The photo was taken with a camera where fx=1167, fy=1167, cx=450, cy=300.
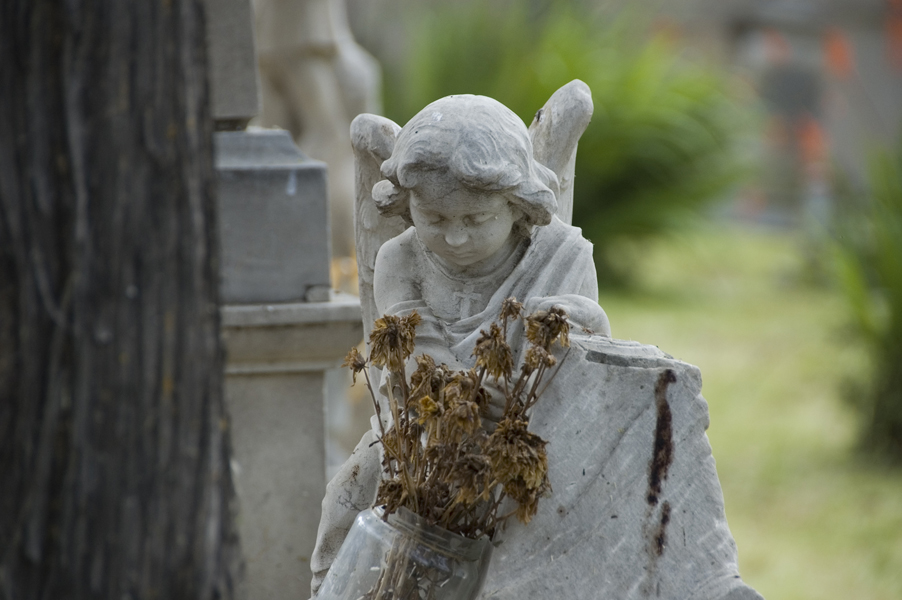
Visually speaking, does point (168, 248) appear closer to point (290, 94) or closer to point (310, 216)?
point (310, 216)

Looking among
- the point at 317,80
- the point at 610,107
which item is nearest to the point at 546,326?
the point at 317,80

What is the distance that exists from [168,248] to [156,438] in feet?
0.80

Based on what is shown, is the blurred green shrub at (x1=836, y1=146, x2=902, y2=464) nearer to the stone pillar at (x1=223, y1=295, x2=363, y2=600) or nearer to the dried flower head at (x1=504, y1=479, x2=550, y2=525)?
the stone pillar at (x1=223, y1=295, x2=363, y2=600)

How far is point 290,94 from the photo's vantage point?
6578mm

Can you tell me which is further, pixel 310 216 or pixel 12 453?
pixel 310 216

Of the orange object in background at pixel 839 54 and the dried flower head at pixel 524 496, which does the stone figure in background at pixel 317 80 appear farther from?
the orange object in background at pixel 839 54

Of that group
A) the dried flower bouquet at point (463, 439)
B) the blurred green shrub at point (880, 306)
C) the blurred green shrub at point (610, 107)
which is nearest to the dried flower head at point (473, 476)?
the dried flower bouquet at point (463, 439)

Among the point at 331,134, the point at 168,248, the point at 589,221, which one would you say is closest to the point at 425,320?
Answer: the point at 168,248

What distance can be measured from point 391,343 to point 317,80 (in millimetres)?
4826

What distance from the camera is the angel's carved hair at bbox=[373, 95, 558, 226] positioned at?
190 cm

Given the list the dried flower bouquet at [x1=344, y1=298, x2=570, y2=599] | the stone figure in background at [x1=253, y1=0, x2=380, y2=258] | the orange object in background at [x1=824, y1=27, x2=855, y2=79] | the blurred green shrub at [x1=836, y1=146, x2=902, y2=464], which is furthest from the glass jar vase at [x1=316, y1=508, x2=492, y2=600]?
the orange object in background at [x1=824, y1=27, x2=855, y2=79]

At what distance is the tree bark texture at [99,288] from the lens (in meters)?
1.44

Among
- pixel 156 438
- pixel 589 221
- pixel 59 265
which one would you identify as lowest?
pixel 589 221

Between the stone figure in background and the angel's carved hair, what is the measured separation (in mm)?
4318
